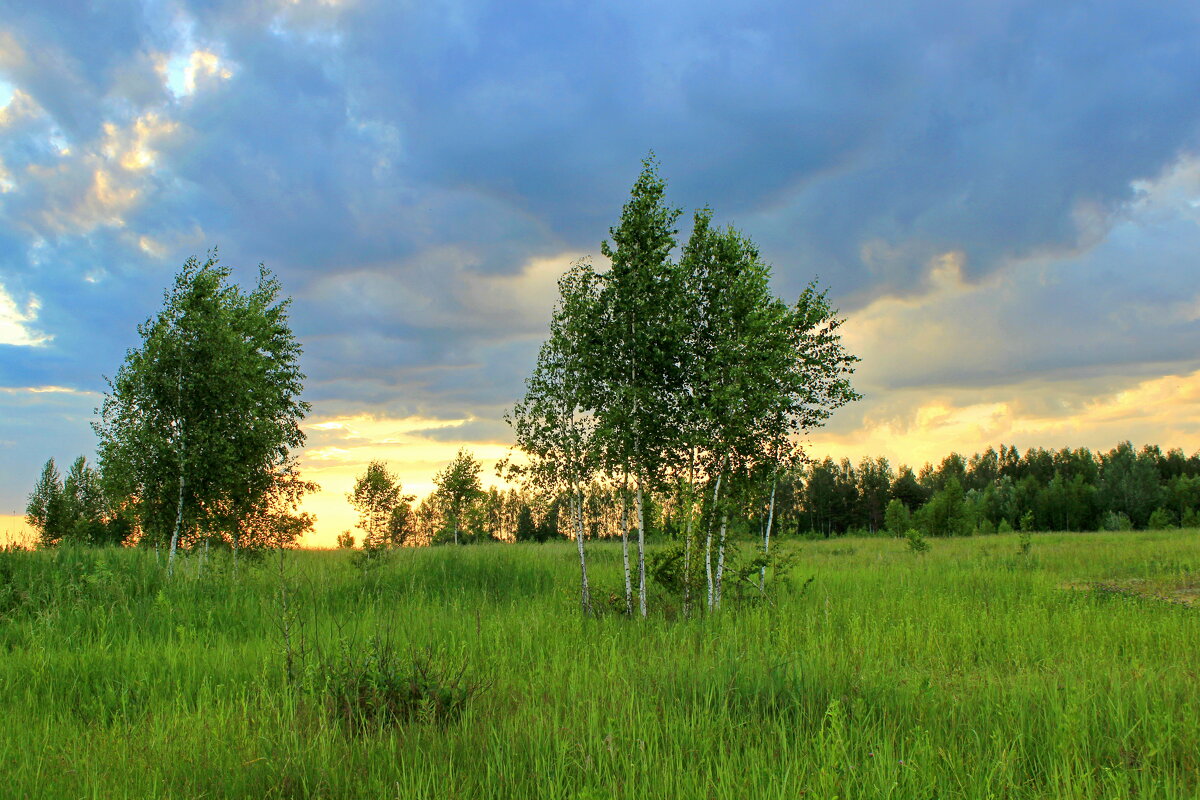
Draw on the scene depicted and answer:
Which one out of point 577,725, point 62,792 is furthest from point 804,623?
point 62,792

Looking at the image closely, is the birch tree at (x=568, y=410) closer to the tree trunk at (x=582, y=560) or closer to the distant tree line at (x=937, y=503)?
the tree trunk at (x=582, y=560)

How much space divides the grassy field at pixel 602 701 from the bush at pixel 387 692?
3.0 inches

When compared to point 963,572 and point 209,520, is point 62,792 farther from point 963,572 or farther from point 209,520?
point 963,572

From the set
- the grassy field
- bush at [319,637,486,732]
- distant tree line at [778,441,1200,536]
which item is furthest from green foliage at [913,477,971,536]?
bush at [319,637,486,732]

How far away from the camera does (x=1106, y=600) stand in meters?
14.9

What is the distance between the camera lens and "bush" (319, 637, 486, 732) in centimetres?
615

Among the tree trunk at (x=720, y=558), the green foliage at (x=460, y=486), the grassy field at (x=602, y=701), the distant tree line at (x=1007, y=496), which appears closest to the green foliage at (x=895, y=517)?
the distant tree line at (x=1007, y=496)

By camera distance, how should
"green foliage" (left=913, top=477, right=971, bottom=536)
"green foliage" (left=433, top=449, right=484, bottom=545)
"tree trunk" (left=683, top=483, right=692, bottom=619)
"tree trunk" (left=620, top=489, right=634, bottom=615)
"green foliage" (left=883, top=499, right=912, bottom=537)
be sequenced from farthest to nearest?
"green foliage" (left=883, top=499, right=912, bottom=537)
"green foliage" (left=913, top=477, right=971, bottom=536)
"green foliage" (left=433, top=449, right=484, bottom=545)
"tree trunk" (left=620, top=489, right=634, bottom=615)
"tree trunk" (left=683, top=483, right=692, bottom=619)

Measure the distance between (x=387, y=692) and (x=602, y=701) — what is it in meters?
2.15

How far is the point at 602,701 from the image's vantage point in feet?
21.2

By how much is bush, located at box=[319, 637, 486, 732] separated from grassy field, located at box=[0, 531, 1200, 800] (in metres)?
0.08

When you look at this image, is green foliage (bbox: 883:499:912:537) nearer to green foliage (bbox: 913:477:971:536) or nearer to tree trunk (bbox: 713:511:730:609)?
green foliage (bbox: 913:477:971:536)

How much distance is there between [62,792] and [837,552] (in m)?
34.1

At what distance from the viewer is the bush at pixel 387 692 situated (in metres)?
6.15
